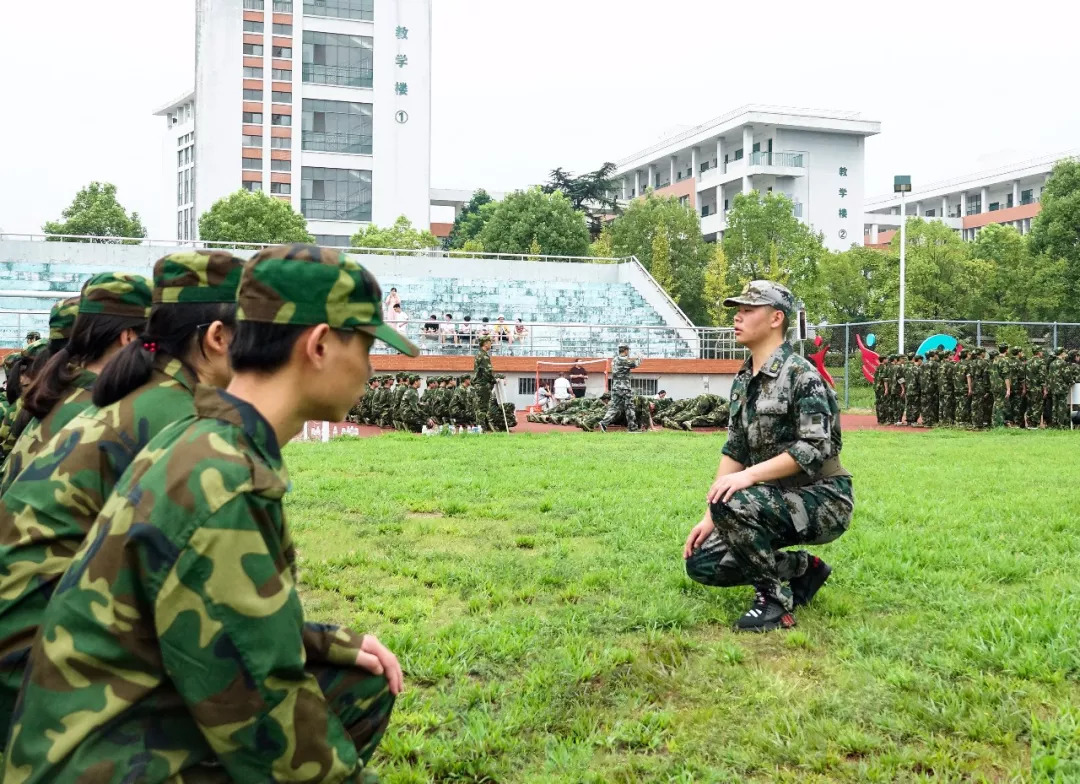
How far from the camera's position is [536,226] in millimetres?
53406

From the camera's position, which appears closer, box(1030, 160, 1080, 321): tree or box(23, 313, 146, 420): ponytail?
box(23, 313, 146, 420): ponytail

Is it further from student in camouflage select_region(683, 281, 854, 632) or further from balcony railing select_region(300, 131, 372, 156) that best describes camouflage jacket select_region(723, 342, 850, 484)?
balcony railing select_region(300, 131, 372, 156)

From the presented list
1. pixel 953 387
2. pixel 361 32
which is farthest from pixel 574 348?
pixel 361 32

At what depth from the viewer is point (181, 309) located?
8.82 ft

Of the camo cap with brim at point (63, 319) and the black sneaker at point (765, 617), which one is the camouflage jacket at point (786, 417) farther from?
the camo cap with brim at point (63, 319)

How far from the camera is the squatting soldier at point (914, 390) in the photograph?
20.9m

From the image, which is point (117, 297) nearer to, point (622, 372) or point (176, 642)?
point (176, 642)

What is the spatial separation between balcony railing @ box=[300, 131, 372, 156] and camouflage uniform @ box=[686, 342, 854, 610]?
63019 millimetres

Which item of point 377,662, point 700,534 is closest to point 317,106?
point 700,534

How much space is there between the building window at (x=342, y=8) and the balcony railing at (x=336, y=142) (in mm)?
7207

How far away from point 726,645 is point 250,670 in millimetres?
2884

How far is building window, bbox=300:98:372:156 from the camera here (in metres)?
64.4

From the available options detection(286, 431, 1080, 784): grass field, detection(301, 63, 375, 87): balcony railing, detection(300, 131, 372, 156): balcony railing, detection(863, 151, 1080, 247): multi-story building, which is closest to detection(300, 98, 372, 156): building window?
detection(300, 131, 372, 156): balcony railing

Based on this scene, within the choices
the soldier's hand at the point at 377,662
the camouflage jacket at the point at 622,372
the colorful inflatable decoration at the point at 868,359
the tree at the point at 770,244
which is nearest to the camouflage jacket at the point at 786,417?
the soldier's hand at the point at 377,662
